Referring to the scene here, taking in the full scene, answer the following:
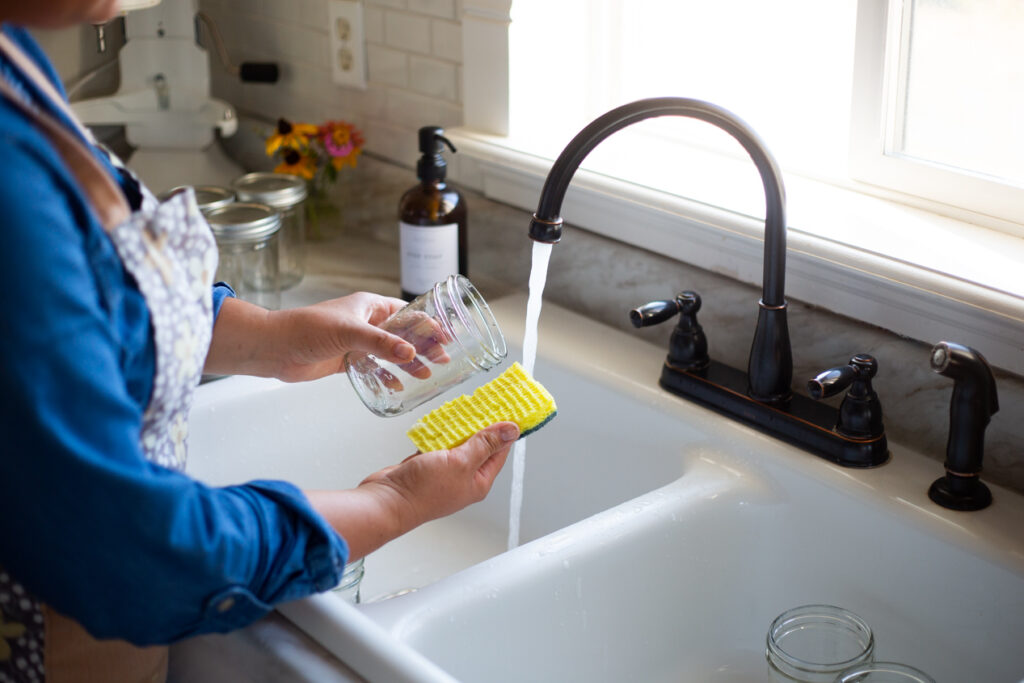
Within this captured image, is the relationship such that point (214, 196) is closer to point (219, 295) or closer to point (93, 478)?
point (219, 295)

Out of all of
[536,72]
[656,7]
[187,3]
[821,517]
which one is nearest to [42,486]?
[821,517]

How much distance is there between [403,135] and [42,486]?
127 centimetres

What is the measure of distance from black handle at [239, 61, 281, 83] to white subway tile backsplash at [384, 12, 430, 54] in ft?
1.10

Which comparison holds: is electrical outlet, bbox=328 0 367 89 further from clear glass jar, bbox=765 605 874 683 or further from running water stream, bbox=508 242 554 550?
clear glass jar, bbox=765 605 874 683

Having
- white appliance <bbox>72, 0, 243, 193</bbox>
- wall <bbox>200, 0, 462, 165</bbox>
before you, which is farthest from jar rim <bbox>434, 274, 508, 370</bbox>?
white appliance <bbox>72, 0, 243, 193</bbox>

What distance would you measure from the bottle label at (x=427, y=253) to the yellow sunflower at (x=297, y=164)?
395 millimetres

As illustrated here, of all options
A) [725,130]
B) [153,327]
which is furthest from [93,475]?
[725,130]

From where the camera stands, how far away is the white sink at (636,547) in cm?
98

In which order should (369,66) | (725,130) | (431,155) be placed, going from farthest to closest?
(369,66)
(431,155)
(725,130)

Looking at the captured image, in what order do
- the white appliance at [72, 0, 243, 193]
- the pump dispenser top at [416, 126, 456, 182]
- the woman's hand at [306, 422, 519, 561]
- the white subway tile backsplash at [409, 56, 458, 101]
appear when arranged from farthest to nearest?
the white appliance at [72, 0, 243, 193], the white subway tile backsplash at [409, 56, 458, 101], the pump dispenser top at [416, 126, 456, 182], the woman's hand at [306, 422, 519, 561]

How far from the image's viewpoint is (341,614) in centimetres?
87

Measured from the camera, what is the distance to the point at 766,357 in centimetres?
118

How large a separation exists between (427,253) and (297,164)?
1.47 feet

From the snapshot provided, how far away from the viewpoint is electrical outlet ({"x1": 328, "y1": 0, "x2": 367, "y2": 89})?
6.05 feet
